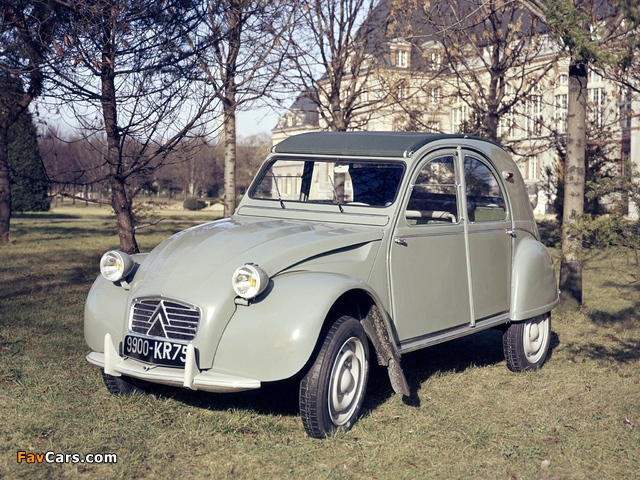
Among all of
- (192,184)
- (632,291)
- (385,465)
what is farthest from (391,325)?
(192,184)

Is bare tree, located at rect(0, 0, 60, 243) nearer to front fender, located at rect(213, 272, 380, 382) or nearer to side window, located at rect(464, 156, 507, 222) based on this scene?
side window, located at rect(464, 156, 507, 222)

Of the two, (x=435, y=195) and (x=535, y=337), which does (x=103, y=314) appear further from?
(x=535, y=337)

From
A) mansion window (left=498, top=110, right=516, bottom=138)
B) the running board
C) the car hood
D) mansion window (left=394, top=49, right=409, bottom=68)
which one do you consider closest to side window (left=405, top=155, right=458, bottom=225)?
the car hood

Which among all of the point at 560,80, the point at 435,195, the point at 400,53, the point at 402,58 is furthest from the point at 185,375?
the point at 560,80

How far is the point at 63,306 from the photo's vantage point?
953 centimetres

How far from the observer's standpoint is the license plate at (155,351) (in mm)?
4738

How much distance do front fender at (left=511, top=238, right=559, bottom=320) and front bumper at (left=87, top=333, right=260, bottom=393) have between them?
3076mm

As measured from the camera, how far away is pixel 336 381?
495 centimetres

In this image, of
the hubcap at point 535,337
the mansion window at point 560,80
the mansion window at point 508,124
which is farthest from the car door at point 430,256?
the mansion window at point 508,124

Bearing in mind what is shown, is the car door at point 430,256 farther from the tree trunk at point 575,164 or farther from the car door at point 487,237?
the tree trunk at point 575,164

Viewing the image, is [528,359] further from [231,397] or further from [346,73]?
[346,73]

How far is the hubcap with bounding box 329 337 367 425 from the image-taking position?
4941 millimetres

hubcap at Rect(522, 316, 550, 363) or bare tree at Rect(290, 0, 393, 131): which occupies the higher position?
bare tree at Rect(290, 0, 393, 131)

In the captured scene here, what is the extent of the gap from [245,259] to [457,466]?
71.6 inches
